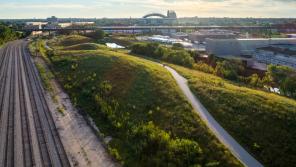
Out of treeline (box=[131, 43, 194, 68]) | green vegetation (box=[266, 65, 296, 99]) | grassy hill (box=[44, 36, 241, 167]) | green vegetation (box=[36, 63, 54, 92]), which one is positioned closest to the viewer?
grassy hill (box=[44, 36, 241, 167])

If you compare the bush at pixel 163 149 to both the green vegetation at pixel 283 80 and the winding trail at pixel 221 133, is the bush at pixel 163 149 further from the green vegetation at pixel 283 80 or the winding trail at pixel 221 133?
the green vegetation at pixel 283 80

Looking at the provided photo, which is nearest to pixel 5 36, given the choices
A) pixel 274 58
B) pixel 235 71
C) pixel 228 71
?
pixel 274 58

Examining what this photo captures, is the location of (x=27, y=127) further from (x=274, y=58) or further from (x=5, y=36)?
(x=5, y=36)

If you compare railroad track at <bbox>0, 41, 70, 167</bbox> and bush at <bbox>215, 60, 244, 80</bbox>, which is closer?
railroad track at <bbox>0, 41, 70, 167</bbox>

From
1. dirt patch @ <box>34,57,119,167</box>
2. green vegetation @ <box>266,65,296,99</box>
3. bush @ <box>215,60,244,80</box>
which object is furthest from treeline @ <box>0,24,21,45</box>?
green vegetation @ <box>266,65,296,99</box>

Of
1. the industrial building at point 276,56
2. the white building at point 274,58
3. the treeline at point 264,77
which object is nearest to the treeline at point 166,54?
the treeline at point 264,77

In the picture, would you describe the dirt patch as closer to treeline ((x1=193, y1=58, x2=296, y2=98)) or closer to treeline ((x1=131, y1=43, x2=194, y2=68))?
treeline ((x1=193, y1=58, x2=296, y2=98))
